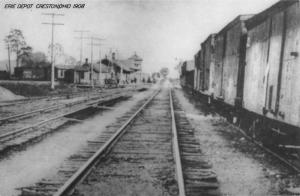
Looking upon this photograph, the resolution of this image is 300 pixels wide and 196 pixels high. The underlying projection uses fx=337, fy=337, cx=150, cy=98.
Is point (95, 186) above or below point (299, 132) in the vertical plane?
below

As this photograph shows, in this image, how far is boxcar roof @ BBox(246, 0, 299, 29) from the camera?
7.47 metres

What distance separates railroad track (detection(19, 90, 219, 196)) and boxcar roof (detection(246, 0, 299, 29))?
389 centimetres

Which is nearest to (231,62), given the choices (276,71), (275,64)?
(275,64)

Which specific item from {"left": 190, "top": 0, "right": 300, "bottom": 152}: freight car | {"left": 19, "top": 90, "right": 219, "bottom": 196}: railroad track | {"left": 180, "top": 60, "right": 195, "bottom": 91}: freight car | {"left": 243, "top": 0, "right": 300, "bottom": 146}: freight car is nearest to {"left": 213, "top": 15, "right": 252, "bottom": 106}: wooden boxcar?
{"left": 190, "top": 0, "right": 300, "bottom": 152}: freight car

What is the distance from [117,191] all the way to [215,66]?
13265mm

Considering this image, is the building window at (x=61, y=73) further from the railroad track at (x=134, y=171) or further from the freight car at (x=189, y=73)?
the railroad track at (x=134, y=171)

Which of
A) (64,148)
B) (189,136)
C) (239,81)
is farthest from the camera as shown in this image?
(239,81)

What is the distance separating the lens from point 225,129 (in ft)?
40.8

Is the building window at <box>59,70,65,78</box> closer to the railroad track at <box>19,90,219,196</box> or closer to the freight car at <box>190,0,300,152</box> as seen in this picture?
the freight car at <box>190,0,300,152</box>

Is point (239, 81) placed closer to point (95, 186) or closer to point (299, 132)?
point (299, 132)

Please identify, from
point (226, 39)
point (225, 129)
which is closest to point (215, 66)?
point (226, 39)

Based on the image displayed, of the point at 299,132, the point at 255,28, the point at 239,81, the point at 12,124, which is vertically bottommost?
the point at 12,124

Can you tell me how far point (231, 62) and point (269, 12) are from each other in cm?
437

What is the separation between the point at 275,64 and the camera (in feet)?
26.0
